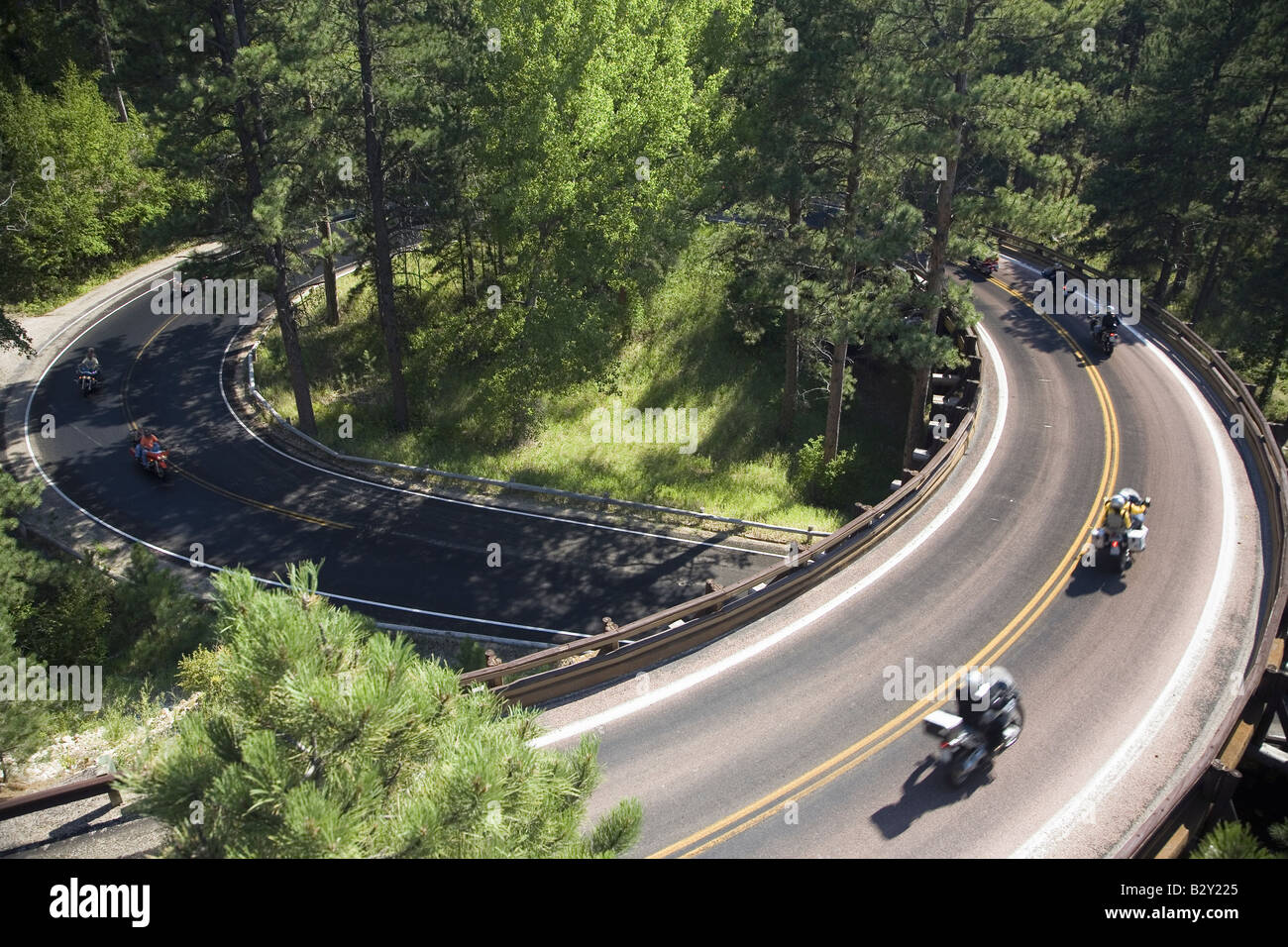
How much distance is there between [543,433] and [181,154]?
48.8ft

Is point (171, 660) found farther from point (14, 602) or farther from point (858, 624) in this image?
point (858, 624)

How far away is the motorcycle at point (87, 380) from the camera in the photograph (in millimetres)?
33438

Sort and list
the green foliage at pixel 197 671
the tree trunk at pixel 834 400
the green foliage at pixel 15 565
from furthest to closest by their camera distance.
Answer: the tree trunk at pixel 834 400 < the green foliage at pixel 15 565 < the green foliage at pixel 197 671

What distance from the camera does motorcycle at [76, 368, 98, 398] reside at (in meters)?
33.4

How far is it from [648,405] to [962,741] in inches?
916

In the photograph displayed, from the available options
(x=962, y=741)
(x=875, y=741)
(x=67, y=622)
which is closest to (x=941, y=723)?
(x=962, y=741)

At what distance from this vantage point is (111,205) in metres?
42.7

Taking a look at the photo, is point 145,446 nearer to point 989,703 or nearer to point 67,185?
point 67,185

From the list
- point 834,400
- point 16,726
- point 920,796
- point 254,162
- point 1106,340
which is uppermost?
point 254,162

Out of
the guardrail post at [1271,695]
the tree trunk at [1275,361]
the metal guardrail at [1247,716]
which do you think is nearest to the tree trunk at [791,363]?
the metal guardrail at [1247,716]

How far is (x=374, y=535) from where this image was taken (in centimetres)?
2623

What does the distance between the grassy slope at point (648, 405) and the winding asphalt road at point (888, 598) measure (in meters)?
2.66

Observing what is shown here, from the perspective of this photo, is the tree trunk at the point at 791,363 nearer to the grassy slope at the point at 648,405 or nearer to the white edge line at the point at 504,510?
the grassy slope at the point at 648,405

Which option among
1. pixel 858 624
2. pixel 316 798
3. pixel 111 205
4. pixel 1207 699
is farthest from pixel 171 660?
pixel 111 205
